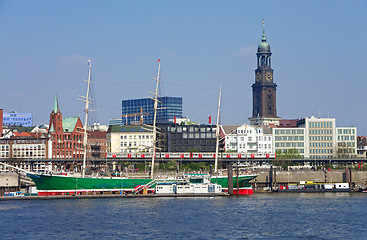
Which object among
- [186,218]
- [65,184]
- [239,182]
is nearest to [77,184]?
[65,184]

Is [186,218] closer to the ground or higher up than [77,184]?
closer to the ground

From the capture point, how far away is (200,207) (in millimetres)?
102688

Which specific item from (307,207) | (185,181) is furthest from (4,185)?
(307,207)

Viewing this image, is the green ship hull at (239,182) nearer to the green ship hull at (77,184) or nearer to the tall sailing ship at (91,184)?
the tall sailing ship at (91,184)

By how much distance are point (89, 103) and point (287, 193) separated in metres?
41.0

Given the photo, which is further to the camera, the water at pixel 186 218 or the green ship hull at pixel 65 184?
the green ship hull at pixel 65 184

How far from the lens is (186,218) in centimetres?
8969

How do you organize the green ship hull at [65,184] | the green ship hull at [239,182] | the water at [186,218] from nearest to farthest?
1. the water at [186,218]
2. the green ship hull at [65,184]
3. the green ship hull at [239,182]

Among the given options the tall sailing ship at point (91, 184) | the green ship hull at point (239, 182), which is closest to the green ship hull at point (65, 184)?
the tall sailing ship at point (91, 184)

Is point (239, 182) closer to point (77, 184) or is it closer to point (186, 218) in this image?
point (77, 184)

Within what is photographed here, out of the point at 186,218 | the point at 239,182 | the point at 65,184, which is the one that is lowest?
the point at 186,218

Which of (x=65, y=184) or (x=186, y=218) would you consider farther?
(x=65, y=184)

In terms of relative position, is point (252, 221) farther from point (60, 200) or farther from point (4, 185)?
point (4, 185)

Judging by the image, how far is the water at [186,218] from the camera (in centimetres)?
7825
